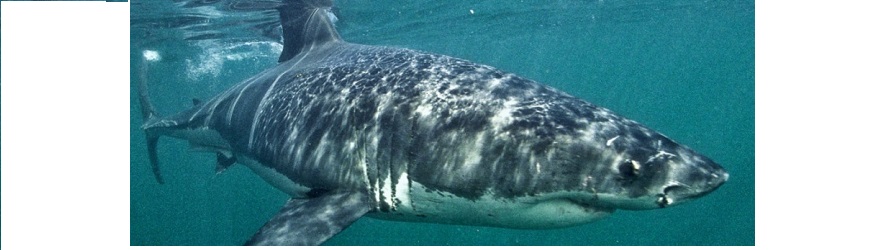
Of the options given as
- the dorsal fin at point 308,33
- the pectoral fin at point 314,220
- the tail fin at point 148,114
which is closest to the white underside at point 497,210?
the pectoral fin at point 314,220

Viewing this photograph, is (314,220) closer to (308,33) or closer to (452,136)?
(452,136)

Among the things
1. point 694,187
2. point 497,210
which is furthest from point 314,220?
point 694,187

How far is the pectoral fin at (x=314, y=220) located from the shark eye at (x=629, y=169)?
6.25ft

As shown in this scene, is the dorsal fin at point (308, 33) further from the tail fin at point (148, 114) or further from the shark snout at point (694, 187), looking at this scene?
the shark snout at point (694, 187)

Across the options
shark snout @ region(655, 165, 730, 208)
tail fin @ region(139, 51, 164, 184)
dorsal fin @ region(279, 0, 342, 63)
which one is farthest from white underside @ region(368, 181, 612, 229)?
tail fin @ region(139, 51, 164, 184)

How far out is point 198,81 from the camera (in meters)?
47.6

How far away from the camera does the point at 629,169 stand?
10.6 feet

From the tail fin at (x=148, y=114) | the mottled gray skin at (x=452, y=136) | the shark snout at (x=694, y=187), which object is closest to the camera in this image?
the shark snout at (x=694, y=187)

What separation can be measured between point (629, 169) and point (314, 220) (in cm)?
233

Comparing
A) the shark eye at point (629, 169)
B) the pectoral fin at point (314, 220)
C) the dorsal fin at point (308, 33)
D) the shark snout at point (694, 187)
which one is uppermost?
the dorsal fin at point (308, 33)

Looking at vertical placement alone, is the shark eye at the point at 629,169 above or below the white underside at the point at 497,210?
above

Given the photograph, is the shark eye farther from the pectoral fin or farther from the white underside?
the pectoral fin

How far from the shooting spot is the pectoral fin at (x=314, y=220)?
3.98 metres

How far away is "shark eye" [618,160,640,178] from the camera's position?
3.21 m
